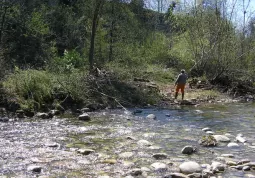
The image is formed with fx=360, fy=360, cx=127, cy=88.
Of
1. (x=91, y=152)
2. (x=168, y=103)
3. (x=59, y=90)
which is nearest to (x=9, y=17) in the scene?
(x=59, y=90)

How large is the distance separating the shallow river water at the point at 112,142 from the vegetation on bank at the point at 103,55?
6.24 ft

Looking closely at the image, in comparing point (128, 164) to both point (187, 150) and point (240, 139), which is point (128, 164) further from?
point (240, 139)

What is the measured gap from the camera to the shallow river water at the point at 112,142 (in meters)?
7.39

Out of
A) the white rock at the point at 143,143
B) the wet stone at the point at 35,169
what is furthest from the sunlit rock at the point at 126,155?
the wet stone at the point at 35,169

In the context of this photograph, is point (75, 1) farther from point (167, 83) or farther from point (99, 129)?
point (99, 129)

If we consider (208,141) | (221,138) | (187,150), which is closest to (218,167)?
(187,150)

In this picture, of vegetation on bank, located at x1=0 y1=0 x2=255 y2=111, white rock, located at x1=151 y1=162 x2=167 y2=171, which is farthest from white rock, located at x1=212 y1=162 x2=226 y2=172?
vegetation on bank, located at x1=0 y1=0 x2=255 y2=111

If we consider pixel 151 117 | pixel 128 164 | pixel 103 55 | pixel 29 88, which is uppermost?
pixel 103 55

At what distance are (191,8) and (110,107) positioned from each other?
52.7 feet

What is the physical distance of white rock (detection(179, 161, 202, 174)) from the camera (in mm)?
7258

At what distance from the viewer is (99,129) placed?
11.4 meters

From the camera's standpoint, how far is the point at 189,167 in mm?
7367

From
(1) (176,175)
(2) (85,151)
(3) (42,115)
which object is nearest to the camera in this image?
(1) (176,175)

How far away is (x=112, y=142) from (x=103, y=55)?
833 inches
